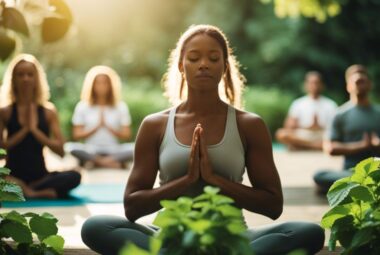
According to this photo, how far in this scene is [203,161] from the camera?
3334 mm

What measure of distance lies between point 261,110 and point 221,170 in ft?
46.1

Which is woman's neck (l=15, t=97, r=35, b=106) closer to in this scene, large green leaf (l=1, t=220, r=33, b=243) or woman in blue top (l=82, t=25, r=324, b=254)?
woman in blue top (l=82, t=25, r=324, b=254)

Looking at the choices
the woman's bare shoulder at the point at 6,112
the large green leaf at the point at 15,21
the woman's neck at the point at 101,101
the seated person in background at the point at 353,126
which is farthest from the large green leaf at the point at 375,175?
the woman's neck at the point at 101,101

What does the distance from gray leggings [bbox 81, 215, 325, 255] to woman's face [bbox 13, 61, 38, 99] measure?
2867 millimetres

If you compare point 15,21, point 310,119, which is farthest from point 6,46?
point 310,119

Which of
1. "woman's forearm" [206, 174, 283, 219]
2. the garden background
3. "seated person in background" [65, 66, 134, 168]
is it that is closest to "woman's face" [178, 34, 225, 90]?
"woman's forearm" [206, 174, 283, 219]

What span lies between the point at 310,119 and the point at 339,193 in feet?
27.9

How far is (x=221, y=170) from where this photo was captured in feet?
11.5

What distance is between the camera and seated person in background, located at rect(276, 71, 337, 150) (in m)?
11.5

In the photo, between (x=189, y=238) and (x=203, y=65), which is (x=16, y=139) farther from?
(x=189, y=238)

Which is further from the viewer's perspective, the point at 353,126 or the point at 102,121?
the point at 102,121

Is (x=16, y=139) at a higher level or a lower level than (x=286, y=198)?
higher

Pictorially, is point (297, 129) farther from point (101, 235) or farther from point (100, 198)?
point (101, 235)

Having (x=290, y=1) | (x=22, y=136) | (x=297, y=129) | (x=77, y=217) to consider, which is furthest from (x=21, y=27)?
(x=297, y=129)
